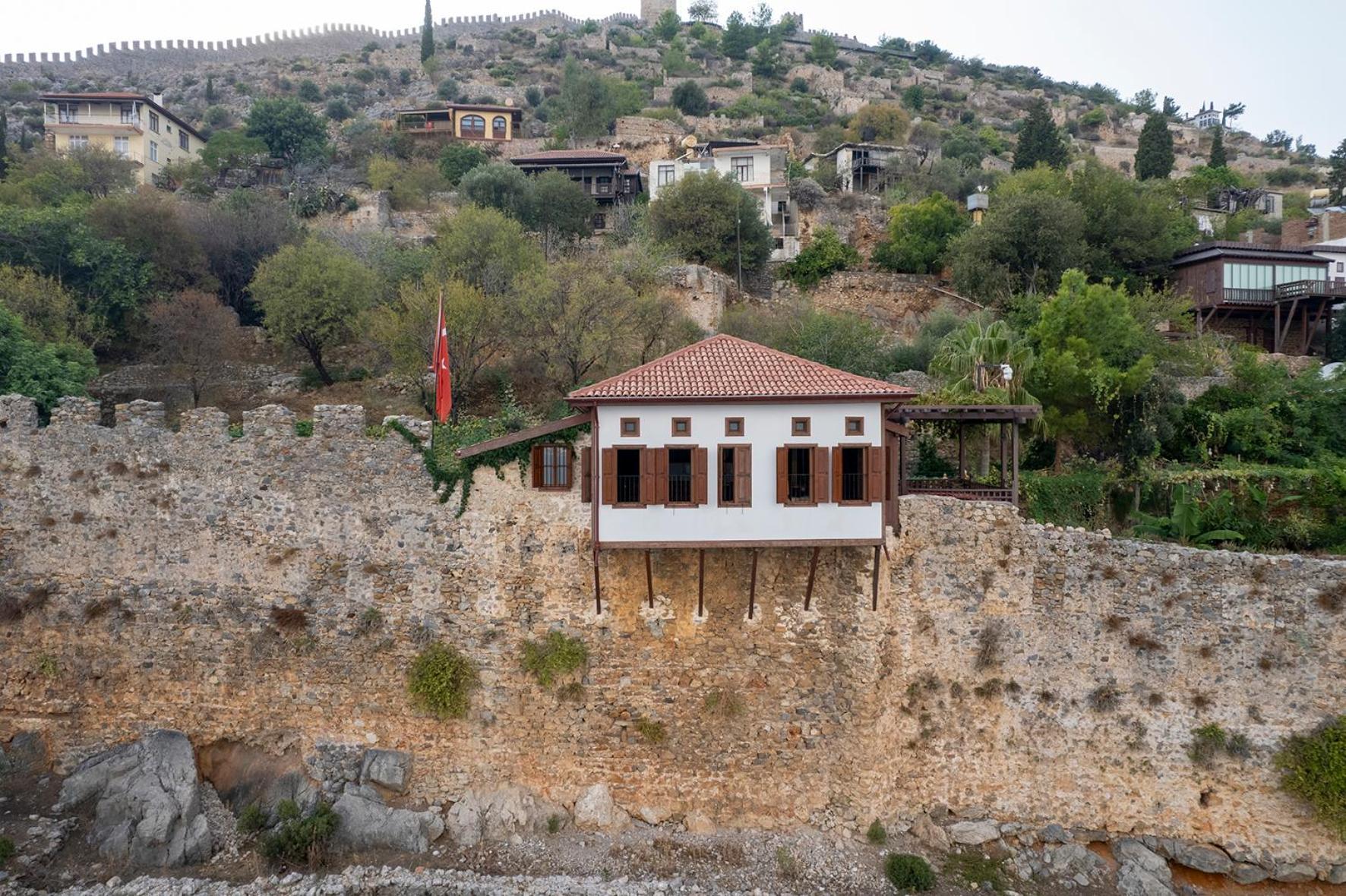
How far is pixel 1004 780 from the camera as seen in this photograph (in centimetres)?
1631

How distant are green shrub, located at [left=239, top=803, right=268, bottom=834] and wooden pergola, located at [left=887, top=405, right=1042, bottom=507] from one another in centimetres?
1362

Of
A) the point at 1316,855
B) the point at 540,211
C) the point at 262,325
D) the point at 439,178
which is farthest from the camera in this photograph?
the point at 439,178

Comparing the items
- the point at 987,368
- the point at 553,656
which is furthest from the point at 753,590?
the point at 987,368

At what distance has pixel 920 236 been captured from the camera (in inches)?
1346

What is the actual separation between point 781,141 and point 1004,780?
152 ft

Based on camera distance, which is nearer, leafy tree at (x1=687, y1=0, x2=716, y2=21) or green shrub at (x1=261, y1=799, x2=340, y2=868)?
green shrub at (x1=261, y1=799, x2=340, y2=868)

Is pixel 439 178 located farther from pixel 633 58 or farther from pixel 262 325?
pixel 633 58

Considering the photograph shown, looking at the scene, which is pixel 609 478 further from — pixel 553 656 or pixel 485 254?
pixel 485 254

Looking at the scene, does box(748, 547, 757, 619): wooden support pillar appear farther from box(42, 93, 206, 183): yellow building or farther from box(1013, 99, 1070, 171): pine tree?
box(42, 93, 206, 183): yellow building

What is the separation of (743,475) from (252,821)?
442 inches

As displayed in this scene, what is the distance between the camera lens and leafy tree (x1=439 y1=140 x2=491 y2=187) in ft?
151

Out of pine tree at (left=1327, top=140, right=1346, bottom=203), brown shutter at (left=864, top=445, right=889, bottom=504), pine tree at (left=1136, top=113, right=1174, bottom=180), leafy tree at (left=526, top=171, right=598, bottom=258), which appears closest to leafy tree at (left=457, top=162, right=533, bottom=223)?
leafy tree at (left=526, top=171, right=598, bottom=258)

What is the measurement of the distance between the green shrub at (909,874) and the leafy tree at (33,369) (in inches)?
805

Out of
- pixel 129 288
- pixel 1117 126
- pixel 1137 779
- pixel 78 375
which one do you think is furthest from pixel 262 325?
pixel 1117 126
